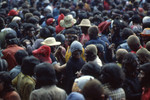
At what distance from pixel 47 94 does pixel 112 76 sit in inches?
35.1

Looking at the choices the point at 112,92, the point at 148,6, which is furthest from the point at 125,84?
the point at 148,6

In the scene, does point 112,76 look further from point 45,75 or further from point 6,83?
point 6,83

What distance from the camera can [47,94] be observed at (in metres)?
3.35

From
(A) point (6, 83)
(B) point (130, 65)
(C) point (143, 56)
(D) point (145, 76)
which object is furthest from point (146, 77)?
(A) point (6, 83)

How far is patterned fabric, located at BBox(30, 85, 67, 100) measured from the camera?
132 inches

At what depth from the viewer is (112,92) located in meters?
3.32

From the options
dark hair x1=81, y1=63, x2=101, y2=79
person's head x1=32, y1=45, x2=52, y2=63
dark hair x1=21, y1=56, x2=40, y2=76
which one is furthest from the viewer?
person's head x1=32, y1=45, x2=52, y2=63

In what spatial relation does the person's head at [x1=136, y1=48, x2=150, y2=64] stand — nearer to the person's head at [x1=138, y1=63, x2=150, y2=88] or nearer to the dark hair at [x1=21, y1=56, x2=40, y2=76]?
the person's head at [x1=138, y1=63, x2=150, y2=88]

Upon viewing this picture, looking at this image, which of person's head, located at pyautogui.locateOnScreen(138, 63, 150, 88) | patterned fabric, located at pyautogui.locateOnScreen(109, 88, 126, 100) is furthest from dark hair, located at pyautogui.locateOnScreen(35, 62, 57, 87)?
person's head, located at pyautogui.locateOnScreen(138, 63, 150, 88)

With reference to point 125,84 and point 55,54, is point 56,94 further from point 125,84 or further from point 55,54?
point 55,54

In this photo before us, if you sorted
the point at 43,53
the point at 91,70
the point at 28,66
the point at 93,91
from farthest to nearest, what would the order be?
1. the point at 43,53
2. the point at 28,66
3. the point at 91,70
4. the point at 93,91

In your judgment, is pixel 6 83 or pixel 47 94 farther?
pixel 6 83

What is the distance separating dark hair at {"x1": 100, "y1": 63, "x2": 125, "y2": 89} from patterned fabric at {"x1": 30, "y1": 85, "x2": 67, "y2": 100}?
626mm

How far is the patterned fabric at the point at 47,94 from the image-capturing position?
11.0ft
